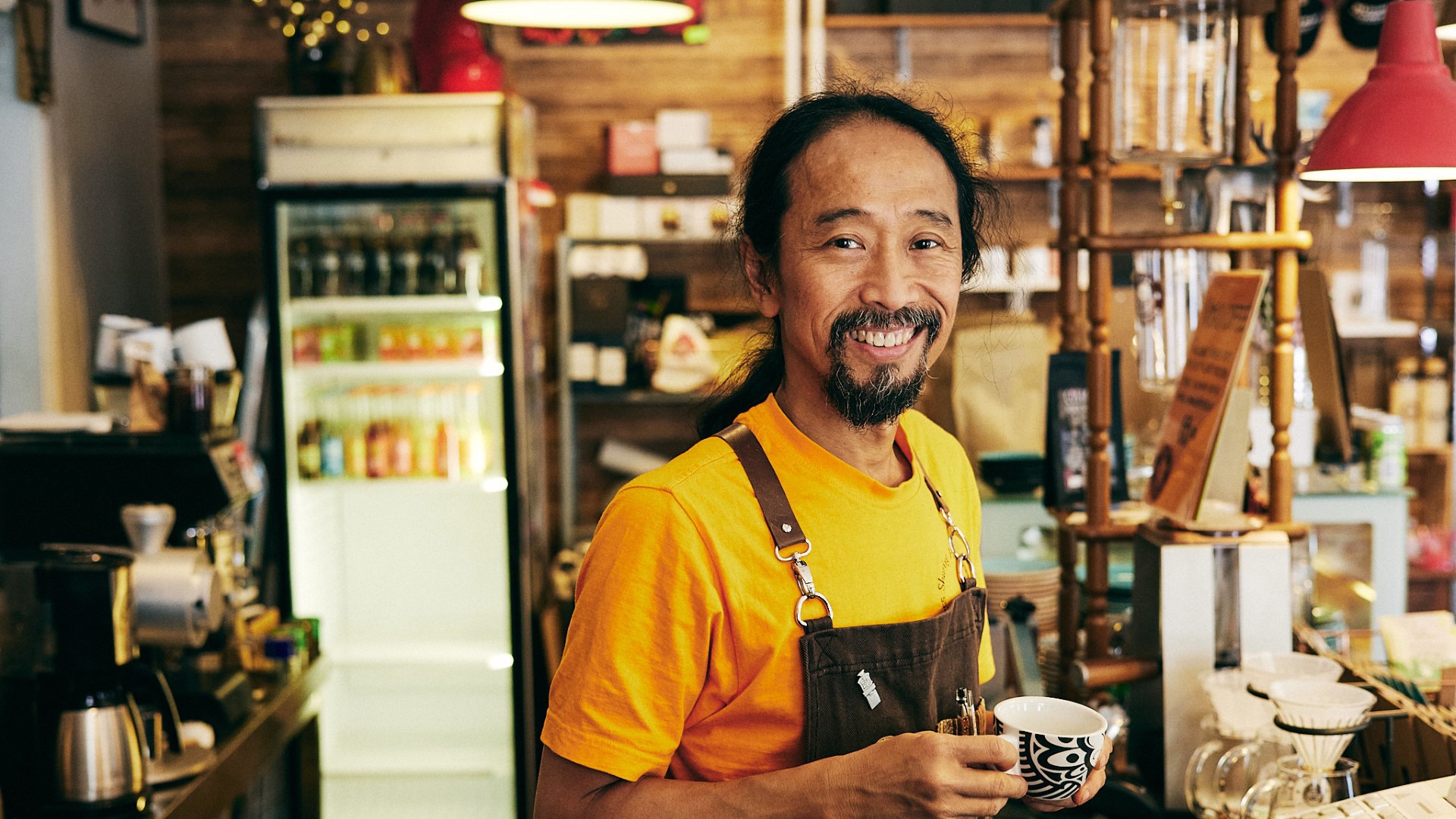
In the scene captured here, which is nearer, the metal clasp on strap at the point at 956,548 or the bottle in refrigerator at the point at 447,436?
the metal clasp on strap at the point at 956,548

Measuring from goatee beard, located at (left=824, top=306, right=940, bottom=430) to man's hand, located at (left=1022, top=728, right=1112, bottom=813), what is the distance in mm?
399

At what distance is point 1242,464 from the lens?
2.01 metres

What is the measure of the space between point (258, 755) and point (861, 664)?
5.64 ft

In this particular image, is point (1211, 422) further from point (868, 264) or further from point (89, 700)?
point (89, 700)

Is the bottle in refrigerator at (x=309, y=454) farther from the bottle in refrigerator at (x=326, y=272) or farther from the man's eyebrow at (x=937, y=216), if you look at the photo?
the man's eyebrow at (x=937, y=216)

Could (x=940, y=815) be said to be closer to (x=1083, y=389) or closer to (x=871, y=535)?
(x=871, y=535)

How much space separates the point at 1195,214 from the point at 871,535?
42.2 inches

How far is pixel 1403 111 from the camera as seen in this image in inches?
64.9

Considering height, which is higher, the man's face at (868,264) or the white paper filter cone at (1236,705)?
the man's face at (868,264)

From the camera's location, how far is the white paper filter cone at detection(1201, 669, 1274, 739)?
1.73 m

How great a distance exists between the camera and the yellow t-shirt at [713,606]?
118 cm

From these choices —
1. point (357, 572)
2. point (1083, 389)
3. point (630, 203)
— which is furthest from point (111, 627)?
point (630, 203)

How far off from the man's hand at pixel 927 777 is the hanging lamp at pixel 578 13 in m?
1.47

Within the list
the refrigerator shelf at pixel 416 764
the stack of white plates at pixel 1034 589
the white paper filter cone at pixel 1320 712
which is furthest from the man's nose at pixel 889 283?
the refrigerator shelf at pixel 416 764
